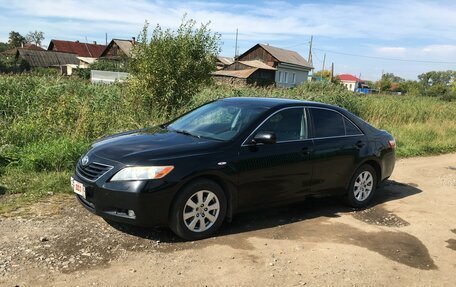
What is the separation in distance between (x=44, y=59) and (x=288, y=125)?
2812 inches

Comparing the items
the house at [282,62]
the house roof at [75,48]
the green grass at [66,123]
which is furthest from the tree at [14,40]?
the green grass at [66,123]

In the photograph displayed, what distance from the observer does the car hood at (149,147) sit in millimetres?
4668

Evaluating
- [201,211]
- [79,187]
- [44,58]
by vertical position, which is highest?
[44,58]

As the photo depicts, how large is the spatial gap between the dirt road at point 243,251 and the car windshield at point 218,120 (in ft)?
3.98

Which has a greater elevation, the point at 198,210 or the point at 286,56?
the point at 286,56

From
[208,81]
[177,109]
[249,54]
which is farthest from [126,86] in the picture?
[249,54]

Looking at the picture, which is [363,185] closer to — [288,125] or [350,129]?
[350,129]

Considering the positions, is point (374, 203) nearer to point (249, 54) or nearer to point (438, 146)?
point (438, 146)

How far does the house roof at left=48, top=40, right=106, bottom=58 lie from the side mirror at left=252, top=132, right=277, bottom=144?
84362mm

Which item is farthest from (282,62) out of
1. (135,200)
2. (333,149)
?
(135,200)

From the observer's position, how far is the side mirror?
519 cm

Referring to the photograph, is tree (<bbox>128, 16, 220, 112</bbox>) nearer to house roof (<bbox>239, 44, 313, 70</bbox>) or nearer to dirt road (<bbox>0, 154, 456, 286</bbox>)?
dirt road (<bbox>0, 154, 456, 286</bbox>)

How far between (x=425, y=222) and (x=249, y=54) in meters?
60.0

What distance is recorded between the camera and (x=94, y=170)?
15.7 ft
